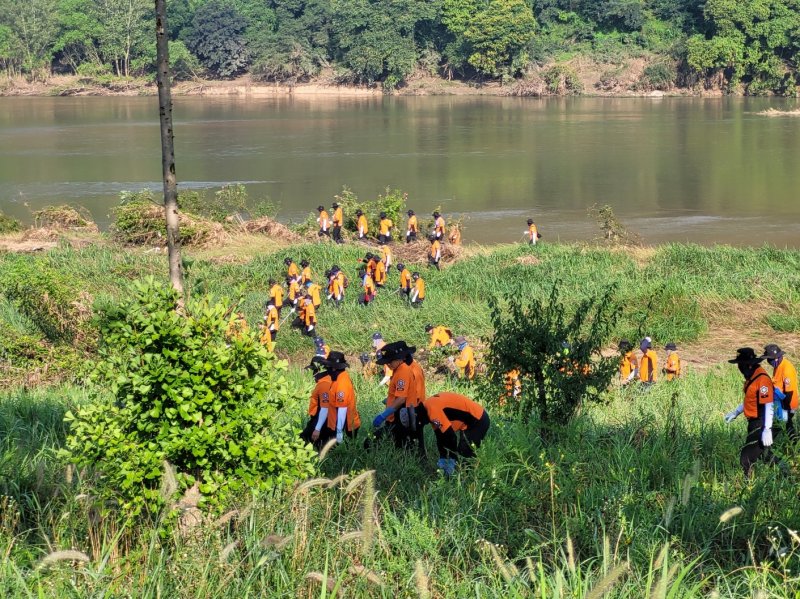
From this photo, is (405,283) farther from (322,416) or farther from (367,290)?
(322,416)

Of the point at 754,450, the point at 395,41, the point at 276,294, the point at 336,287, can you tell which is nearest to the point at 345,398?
the point at 754,450

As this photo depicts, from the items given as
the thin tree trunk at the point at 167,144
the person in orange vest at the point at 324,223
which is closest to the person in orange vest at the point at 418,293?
the person in orange vest at the point at 324,223

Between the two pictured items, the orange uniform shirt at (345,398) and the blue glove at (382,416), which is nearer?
the orange uniform shirt at (345,398)

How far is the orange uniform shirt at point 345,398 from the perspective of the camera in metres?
8.22

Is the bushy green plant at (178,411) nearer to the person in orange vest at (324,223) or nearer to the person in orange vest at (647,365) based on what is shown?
the person in orange vest at (647,365)

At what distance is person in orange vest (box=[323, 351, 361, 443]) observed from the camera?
8188mm

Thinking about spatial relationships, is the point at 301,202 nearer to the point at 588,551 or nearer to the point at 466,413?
the point at 466,413

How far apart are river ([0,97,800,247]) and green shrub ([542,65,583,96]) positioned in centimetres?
1074

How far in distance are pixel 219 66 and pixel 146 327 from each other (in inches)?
3514

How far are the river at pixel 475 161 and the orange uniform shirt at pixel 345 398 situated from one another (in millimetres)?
21310

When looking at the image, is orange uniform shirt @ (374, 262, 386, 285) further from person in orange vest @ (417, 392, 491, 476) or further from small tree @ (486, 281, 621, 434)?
person in orange vest @ (417, 392, 491, 476)

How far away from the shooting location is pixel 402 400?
328 inches

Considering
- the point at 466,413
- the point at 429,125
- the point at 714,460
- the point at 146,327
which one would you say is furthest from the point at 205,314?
the point at 429,125

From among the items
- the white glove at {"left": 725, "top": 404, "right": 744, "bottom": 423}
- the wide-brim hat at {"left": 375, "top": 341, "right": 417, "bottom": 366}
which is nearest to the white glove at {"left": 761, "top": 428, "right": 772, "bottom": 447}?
the white glove at {"left": 725, "top": 404, "right": 744, "bottom": 423}
